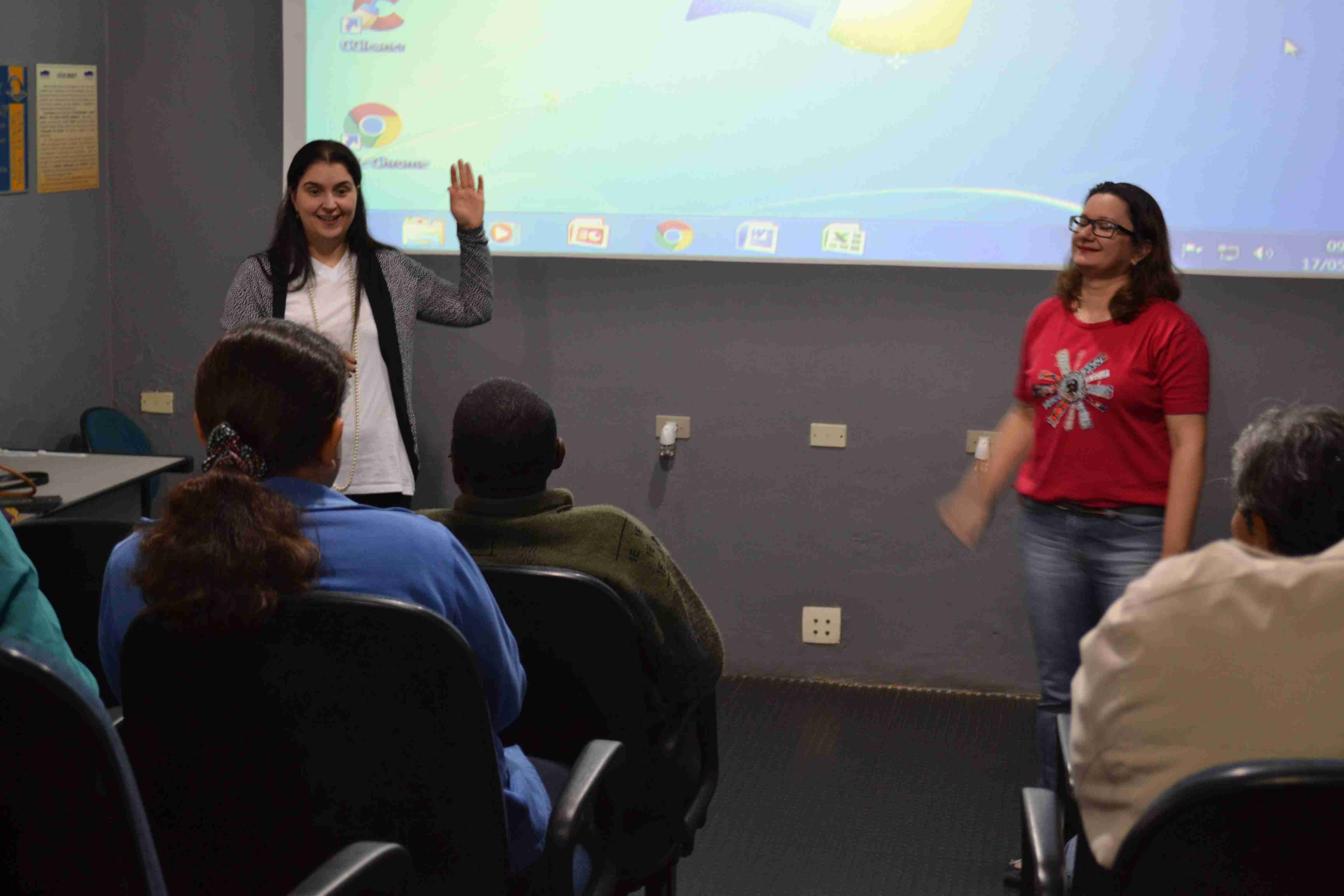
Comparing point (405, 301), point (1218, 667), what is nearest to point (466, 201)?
point (405, 301)

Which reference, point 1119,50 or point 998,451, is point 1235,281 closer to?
point 1119,50

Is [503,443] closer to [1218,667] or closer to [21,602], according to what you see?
[21,602]

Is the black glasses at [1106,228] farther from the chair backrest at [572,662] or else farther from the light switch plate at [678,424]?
the light switch plate at [678,424]

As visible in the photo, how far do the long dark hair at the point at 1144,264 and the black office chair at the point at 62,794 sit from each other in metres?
1.99

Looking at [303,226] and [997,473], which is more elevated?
[303,226]

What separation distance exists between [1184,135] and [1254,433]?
207 cm

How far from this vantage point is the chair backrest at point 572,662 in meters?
1.68

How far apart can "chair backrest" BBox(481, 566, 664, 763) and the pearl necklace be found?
3.94 ft

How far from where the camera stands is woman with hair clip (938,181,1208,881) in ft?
7.93

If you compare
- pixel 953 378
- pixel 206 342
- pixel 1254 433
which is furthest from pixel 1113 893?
pixel 206 342

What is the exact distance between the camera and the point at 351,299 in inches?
116

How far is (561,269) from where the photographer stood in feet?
12.5

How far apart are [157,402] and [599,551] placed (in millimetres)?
2776

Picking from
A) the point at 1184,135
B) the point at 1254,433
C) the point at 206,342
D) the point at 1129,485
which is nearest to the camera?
the point at 1254,433
